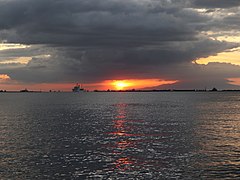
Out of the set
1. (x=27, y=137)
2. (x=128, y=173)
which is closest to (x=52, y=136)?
(x=27, y=137)

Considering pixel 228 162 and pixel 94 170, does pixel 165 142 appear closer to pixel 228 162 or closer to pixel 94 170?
pixel 228 162

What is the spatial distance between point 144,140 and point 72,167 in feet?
75.6

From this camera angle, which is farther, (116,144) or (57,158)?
(116,144)

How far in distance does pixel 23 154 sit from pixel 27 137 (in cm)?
1788

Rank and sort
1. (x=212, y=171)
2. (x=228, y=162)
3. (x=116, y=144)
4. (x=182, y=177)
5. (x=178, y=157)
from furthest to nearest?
(x=116, y=144), (x=178, y=157), (x=228, y=162), (x=212, y=171), (x=182, y=177)

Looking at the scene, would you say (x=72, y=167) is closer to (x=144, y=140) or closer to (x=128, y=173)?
(x=128, y=173)

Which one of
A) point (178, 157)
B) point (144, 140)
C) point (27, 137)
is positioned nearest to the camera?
point (178, 157)

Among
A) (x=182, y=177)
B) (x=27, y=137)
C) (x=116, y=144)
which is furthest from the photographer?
(x=27, y=137)

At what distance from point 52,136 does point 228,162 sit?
120ft

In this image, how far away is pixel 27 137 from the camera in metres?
66.1

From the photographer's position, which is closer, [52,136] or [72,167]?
[72,167]

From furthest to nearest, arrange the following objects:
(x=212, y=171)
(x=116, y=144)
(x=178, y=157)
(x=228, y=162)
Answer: (x=116, y=144) < (x=178, y=157) < (x=228, y=162) < (x=212, y=171)

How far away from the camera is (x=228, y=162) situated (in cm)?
4359

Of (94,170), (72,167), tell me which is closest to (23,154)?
(72,167)
